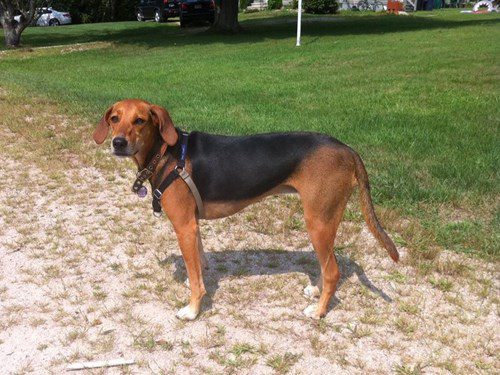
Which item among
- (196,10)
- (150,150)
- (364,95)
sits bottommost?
(364,95)

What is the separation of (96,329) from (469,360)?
8.22ft

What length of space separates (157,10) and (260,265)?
39.8 m

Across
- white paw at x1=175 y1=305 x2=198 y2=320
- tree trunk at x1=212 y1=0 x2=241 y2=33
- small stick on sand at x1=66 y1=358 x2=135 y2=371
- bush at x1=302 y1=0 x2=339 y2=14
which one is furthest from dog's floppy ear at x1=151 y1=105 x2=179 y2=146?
bush at x1=302 y1=0 x2=339 y2=14

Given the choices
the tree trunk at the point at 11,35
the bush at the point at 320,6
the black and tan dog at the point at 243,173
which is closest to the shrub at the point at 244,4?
the bush at the point at 320,6

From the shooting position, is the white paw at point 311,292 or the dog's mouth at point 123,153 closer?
the dog's mouth at point 123,153

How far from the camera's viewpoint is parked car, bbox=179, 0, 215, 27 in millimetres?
31078

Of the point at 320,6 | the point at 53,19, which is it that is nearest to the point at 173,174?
the point at 320,6

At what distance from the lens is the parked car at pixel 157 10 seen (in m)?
38.9

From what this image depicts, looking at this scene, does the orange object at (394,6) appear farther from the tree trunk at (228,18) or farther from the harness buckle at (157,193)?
the harness buckle at (157,193)

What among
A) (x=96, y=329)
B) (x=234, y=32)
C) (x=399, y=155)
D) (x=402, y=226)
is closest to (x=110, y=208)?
(x=96, y=329)

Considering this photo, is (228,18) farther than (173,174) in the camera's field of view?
Yes

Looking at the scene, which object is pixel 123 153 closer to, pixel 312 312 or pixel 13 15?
pixel 312 312

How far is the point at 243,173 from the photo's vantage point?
351 centimetres

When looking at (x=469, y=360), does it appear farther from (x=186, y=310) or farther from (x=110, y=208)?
(x=110, y=208)
